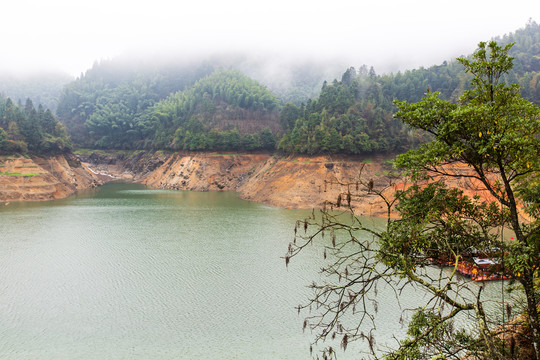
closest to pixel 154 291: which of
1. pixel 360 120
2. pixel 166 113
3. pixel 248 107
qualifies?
pixel 360 120

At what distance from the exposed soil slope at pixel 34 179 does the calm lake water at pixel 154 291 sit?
713 inches

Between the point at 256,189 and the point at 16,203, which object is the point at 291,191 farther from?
the point at 16,203

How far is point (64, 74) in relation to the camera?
19912 centimetres

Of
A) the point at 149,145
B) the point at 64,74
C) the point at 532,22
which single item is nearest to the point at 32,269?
the point at 149,145

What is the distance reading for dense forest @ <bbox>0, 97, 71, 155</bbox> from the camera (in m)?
59.2

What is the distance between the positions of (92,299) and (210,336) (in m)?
7.17

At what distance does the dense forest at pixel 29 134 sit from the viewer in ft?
194

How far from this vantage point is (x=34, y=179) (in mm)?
55844

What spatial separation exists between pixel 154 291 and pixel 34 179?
4654 cm

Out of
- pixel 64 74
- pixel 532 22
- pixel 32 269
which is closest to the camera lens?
pixel 32 269

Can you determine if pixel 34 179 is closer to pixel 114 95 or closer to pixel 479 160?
pixel 479 160

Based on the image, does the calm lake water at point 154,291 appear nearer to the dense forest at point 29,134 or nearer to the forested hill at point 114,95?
the dense forest at point 29,134

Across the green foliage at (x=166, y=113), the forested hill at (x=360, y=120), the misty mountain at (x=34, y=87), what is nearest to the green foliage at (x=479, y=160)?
the forested hill at (x=360, y=120)

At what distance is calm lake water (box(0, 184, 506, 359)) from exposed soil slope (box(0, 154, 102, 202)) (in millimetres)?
18102
